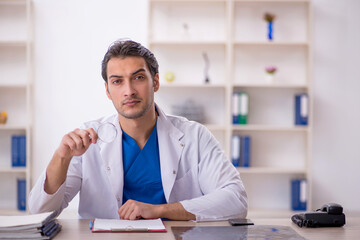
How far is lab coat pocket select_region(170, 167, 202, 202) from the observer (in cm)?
211

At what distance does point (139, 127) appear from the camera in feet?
7.05

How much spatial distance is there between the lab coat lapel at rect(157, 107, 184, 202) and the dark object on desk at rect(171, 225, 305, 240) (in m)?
0.49

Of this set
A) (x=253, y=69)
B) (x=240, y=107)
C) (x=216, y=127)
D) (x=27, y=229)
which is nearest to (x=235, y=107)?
(x=240, y=107)

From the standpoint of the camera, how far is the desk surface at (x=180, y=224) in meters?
1.43

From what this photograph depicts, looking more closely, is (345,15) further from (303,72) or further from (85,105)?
(85,105)

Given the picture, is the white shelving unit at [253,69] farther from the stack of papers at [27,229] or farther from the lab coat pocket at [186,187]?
the stack of papers at [27,229]

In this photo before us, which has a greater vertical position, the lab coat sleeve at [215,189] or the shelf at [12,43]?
the shelf at [12,43]

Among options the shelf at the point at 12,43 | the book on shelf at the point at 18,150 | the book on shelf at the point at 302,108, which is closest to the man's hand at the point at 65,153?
the book on shelf at the point at 18,150

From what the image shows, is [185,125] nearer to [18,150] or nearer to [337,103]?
[18,150]

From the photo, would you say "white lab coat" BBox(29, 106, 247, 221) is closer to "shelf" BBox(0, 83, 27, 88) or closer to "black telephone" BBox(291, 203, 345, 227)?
"black telephone" BBox(291, 203, 345, 227)

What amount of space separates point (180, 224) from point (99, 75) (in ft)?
10.5

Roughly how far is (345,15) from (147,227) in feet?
12.7

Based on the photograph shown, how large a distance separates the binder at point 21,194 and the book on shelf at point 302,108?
8.94 ft

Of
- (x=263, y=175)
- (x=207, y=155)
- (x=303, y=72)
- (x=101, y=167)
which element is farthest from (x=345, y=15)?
(x=101, y=167)
